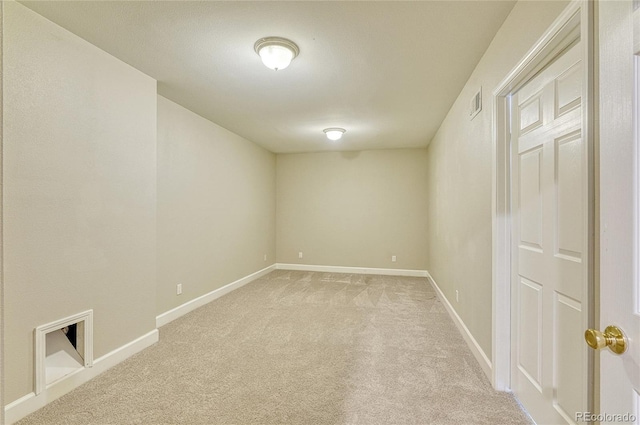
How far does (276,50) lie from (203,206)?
2.47 meters

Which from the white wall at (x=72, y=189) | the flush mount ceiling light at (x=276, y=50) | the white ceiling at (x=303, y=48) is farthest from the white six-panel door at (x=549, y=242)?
the white wall at (x=72, y=189)

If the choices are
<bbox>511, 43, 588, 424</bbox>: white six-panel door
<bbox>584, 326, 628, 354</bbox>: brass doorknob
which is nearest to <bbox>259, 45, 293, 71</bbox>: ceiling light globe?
<bbox>511, 43, 588, 424</bbox>: white six-panel door

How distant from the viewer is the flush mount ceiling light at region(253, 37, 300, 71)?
6.85 ft

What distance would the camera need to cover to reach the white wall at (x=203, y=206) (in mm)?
3285

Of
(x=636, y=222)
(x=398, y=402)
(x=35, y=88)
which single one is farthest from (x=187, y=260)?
(x=636, y=222)

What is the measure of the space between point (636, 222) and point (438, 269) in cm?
395

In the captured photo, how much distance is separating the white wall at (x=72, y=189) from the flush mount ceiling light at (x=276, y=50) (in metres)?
1.28

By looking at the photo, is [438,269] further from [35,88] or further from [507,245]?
[35,88]

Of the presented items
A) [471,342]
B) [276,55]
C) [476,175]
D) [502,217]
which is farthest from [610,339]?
[276,55]

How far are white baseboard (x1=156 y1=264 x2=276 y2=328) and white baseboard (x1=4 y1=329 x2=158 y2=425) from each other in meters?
0.47

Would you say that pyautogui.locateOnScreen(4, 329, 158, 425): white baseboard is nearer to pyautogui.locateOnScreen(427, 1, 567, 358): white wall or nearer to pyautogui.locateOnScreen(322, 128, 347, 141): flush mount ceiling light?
pyautogui.locateOnScreen(427, 1, 567, 358): white wall

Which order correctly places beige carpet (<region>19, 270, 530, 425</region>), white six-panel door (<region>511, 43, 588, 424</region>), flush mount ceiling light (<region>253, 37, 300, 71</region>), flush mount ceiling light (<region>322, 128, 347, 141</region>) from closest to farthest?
white six-panel door (<region>511, 43, 588, 424</region>)
beige carpet (<region>19, 270, 530, 425</region>)
flush mount ceiling light (<region>253, 37, 300, 71</region>)
flush mount ceiling light (<region>322, 128, 347, 141</region>)

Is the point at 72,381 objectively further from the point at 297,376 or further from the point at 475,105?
the point at 475,105

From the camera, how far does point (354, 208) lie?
5.98 metres
